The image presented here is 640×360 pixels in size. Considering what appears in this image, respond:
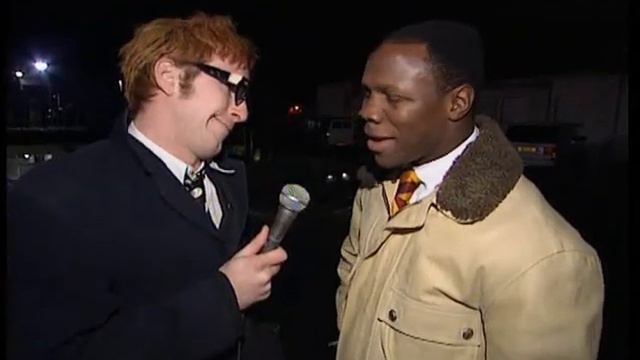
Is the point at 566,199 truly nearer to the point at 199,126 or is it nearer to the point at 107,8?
the point at 107,8

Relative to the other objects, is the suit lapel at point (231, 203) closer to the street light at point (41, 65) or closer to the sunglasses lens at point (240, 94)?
the sunglasses lens at point (240, 94)

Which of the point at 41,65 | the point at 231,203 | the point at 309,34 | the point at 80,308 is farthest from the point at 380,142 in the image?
the point at 309,34

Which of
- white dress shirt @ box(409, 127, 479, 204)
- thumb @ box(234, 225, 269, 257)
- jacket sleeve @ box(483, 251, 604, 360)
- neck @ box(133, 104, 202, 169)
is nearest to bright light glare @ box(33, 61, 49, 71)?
neck @ box(133, 104, 202, 169)

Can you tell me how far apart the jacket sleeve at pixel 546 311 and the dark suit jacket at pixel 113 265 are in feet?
1.95

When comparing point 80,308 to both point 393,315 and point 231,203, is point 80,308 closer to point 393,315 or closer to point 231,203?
point 231,203

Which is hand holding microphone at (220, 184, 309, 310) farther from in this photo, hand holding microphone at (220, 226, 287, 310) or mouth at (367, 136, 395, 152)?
mouth at (367, 136, 395, 152)

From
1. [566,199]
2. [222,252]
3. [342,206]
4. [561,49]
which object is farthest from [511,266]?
A: [561,49]

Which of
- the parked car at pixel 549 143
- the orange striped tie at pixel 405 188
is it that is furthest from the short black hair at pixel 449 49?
the parked car at pixel 549 143

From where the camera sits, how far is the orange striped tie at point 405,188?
1.60 metres

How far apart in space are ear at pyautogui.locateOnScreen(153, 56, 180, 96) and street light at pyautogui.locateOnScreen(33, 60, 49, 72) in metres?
4.46

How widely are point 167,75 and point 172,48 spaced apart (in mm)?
69

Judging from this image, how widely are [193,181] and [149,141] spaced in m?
0.16

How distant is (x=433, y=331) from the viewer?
140 cm

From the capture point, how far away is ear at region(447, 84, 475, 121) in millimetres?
1483
